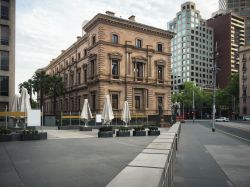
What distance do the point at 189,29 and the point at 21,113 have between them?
10601 cm

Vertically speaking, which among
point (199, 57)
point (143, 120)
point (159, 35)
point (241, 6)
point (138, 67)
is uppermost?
point (241, 6)

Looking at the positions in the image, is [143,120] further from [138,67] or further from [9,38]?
[9,38]

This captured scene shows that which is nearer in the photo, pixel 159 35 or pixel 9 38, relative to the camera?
pixel 9 38

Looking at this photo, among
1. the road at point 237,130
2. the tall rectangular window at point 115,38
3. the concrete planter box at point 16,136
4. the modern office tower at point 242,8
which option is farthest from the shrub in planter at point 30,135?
the modern office tower at point 242,8

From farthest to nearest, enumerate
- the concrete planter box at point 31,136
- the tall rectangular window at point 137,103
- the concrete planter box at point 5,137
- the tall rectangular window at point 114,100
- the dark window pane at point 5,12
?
the tall rectangular window at point 137,103 → the tall rectangular window at point 114,100 → the dark window pane at point 5,12 → the concrete planter box at point 31,136 → the concrete planter box at point 5,137

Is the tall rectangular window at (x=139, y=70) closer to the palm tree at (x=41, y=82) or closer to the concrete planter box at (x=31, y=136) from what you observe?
the palm tree at (x=41, y=82)

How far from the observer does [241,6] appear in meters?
146

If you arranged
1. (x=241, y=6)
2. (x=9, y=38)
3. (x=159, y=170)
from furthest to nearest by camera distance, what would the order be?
(x=241, y=6)
(x=9, y=38)
(x=159, y=170)

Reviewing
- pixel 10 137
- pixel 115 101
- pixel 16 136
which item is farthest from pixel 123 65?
pixel 10 137

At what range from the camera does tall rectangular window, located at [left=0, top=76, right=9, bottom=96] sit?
33750 mm

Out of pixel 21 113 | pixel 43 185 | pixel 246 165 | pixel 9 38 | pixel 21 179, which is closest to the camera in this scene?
pixel 43 185

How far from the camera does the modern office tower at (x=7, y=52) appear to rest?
3388 cm

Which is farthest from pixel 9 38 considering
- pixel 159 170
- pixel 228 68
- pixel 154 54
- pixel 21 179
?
pixel 228 68

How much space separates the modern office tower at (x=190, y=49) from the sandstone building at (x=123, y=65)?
217 ft
